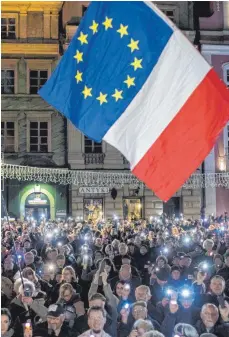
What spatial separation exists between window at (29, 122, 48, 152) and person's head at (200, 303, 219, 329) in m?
28.6

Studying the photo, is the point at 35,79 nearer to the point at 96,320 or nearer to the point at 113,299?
the point at 113,299

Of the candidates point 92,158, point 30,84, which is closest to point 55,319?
point 92,158

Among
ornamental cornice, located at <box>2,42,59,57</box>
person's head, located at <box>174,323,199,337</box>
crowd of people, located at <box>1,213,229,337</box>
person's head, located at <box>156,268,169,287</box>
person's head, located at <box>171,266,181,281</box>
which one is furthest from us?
ornamental cornice, located at <box>2,42,59,57</box>

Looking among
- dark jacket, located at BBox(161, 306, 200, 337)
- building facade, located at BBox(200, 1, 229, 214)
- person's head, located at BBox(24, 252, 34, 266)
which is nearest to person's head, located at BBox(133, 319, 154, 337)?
dark jacket, located at BBox(161, 306, 200, 337)

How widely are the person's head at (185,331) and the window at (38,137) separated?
29019 mm

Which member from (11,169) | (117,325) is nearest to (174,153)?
(117,325)

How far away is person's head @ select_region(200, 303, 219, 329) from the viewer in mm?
7609

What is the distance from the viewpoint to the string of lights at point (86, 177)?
33.6 m

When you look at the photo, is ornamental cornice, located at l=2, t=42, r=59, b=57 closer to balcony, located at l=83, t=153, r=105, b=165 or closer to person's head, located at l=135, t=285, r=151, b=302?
balcony, located at l=83, t=153, r=105, b=165

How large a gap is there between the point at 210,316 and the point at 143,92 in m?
3.02

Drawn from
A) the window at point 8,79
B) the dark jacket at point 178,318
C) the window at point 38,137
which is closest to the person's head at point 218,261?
the dark jacket at point 178,318

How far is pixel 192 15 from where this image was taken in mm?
37094

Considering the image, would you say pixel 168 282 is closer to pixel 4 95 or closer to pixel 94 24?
pixel 94 24

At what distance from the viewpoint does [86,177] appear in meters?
34.6
